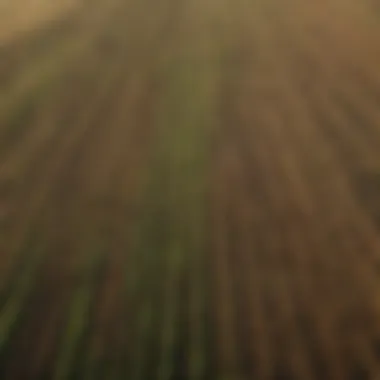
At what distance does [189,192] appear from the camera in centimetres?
36

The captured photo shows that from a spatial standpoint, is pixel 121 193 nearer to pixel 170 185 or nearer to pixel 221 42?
pixel 170 185

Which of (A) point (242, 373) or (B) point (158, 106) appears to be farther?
(B) point (158, 106)

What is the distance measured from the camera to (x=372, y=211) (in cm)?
35

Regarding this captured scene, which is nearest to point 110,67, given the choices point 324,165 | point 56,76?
point 56,76

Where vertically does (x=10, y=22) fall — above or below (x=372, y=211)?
above

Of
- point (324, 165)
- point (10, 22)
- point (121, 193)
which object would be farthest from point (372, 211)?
point (10, 22)

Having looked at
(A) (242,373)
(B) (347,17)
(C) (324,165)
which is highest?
(B) (347,17)

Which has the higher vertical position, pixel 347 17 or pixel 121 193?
pixel 347 17

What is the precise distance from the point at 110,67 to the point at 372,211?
0.75 ft

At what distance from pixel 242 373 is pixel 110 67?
10.5 inches

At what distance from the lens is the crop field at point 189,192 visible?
290 millimetres

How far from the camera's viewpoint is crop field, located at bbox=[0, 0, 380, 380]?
29 cm

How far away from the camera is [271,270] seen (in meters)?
0.32

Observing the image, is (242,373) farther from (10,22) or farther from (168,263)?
(10,22)
